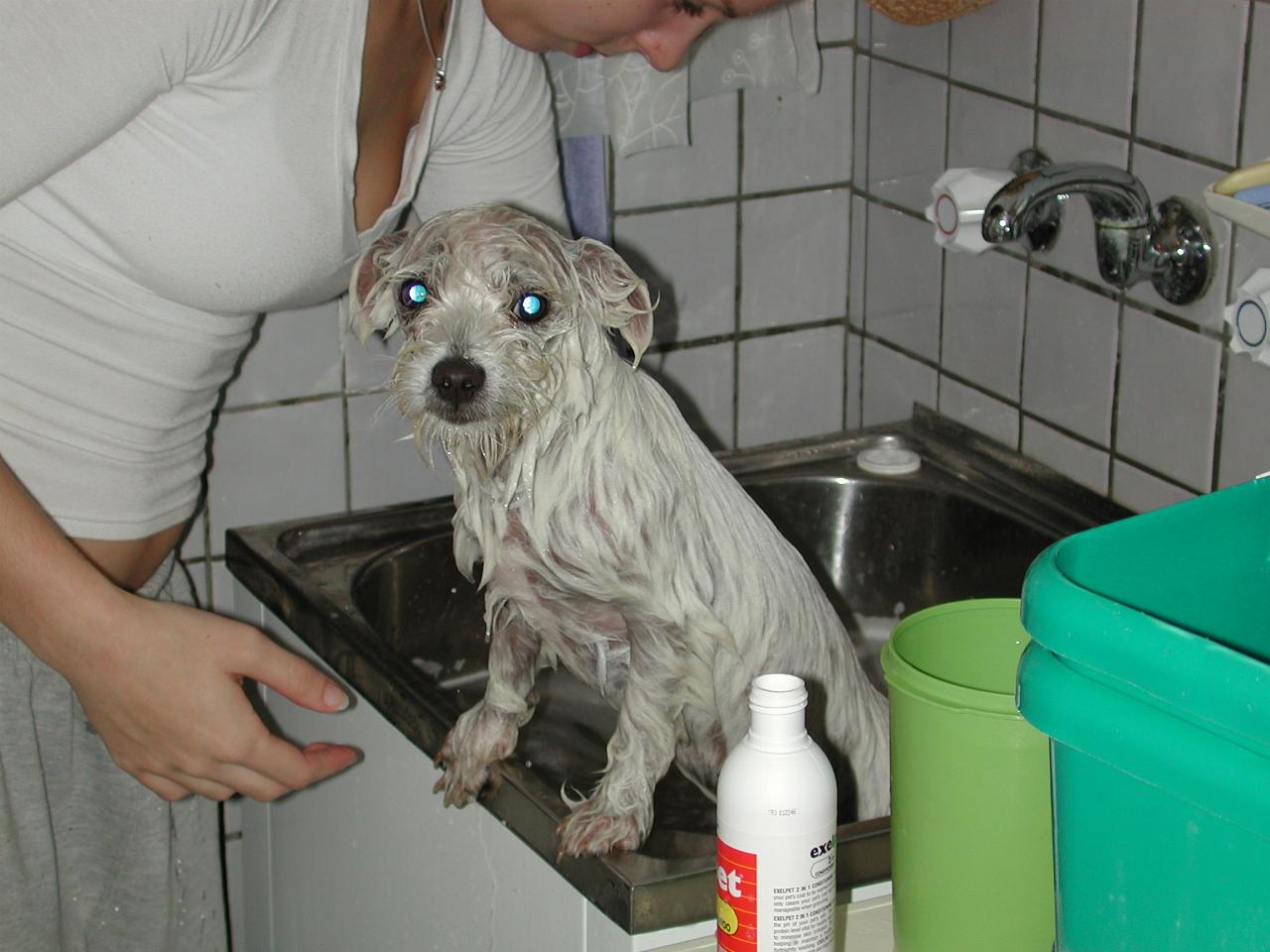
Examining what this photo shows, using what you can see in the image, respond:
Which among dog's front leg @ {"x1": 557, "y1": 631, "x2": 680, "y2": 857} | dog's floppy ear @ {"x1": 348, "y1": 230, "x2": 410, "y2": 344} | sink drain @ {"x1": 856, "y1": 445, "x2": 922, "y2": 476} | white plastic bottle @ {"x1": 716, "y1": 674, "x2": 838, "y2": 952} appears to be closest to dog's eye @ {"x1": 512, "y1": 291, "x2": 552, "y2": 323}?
dog's floppy ear @ {"x1": 348, "y1": 230, "x2": 410, "y2": 344}

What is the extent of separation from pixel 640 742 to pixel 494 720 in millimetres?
152

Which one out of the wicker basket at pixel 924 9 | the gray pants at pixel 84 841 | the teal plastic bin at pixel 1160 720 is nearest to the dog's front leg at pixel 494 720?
the gray pants at pixel 84 841

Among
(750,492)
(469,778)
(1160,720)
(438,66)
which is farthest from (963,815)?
(750,492)

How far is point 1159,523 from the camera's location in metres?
1.05

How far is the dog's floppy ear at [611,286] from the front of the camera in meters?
1.39

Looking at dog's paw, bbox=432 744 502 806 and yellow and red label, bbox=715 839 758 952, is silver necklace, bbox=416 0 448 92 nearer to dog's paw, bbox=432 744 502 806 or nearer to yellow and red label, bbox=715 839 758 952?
dog's paw, bbox=432 744 502 806

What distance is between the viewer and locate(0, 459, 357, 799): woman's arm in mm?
1380

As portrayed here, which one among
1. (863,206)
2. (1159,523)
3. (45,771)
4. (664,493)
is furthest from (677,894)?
(863,206)

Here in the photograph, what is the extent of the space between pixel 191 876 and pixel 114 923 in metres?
0.10

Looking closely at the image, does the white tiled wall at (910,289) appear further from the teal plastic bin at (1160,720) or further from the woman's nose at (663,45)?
the teal plastic bin at (1160,720)

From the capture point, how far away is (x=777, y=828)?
108 centimetres

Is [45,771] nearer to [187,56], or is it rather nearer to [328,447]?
[328,447]

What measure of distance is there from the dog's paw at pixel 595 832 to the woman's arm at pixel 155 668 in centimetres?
23

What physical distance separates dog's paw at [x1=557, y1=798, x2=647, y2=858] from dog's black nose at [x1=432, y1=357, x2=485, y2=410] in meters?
0.35
